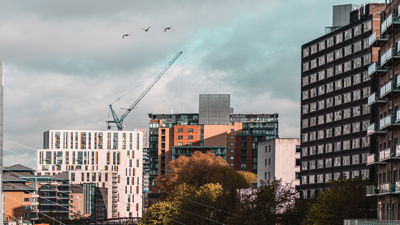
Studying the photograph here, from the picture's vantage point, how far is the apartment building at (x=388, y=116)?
120 m

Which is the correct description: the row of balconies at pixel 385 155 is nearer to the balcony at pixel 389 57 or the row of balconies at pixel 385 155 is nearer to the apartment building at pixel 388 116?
the apartment building at pixel 388 116

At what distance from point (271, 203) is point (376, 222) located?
70771 millimetres

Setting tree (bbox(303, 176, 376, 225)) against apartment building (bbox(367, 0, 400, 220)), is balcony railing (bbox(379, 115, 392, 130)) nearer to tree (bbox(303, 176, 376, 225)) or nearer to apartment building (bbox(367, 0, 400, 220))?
apartment building (bbox(367, 0, 400, 220))

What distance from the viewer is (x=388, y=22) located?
122125 mm

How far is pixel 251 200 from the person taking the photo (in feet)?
615

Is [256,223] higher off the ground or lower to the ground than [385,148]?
lower

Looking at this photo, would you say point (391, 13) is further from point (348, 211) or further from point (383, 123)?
point (348, 211)

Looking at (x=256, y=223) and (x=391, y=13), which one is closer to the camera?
(x=391, y=13)

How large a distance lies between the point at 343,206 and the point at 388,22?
36136 mm

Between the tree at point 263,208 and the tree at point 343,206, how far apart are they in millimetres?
28038

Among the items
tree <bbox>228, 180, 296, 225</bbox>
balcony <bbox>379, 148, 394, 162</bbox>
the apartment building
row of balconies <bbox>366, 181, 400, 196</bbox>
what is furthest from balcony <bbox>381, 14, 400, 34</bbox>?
tree <bbox>228, 180, 296, 225</bbox>

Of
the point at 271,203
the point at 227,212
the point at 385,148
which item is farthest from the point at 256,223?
the point at 385,148

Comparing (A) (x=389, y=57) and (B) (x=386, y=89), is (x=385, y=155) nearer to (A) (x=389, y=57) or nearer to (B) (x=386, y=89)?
(B) (x=386, y=89)

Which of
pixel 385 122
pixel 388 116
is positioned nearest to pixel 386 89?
pixel 388 116
